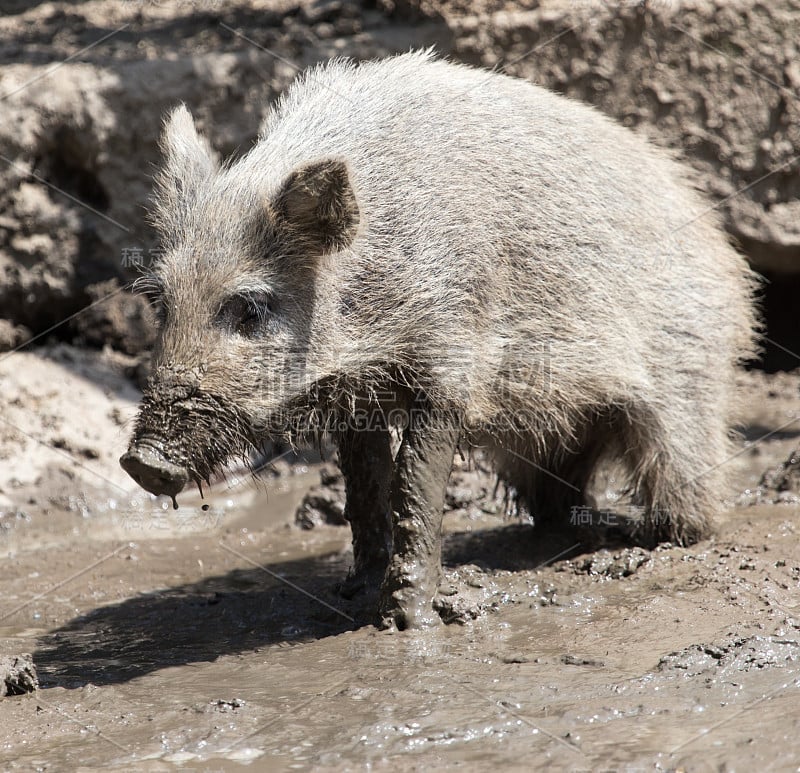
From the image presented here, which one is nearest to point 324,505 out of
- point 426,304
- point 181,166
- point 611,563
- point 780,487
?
point 611,563

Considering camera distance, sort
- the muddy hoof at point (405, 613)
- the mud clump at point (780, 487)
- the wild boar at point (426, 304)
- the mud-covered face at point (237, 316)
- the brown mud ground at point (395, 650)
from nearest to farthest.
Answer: the brown mud ground at point (395, 650)
the mud-covered face at point (237, 316)
the wild boar at point (426, 304)
the muddy hoof at point (405, 613)
the mud clump at point (780, 487)

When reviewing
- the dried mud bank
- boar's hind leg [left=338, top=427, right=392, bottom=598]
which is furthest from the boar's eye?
the dried mud bank

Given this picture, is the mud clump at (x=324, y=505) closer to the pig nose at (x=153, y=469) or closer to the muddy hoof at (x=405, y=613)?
the muddy hoof at (x=405, y=613)

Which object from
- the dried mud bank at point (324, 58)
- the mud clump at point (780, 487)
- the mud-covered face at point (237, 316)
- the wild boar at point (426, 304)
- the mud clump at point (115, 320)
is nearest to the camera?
the mud-covered face at point (237, 316)

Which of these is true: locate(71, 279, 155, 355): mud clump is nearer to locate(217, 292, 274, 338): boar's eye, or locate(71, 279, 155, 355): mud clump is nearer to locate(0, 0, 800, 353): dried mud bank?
locate(0, 0, 800, 353): dried mud bank

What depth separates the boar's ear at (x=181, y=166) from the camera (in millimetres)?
5301

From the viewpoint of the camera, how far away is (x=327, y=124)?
17.6 ft

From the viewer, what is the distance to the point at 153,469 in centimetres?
455

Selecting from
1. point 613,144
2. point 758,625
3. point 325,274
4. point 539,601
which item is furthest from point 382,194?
point 758,625

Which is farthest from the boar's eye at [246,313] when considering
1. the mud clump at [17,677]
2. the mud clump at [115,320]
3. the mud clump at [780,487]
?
the mud clump at [115,320]

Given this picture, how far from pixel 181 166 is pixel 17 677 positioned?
242 centimetres

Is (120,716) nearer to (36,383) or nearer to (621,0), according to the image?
(36,383)

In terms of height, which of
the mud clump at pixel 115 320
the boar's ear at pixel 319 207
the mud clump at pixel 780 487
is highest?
the boar's ear at pixel 319 207

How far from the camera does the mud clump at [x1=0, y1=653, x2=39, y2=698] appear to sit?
4.43m
